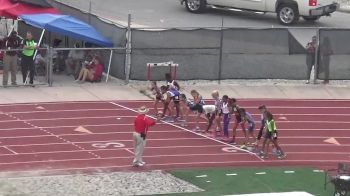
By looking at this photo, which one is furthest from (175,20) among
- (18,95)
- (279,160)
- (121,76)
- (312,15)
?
(279,160)

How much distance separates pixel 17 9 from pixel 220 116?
947 cm

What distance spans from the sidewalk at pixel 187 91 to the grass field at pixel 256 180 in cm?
675

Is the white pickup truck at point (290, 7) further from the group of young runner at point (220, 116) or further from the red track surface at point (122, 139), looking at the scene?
the group of young runner at point (220, 116)

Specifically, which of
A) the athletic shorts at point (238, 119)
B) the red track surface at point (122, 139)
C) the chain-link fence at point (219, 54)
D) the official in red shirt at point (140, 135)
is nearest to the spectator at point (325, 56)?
the chain-link fence at point (219, 54)

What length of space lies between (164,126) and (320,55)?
7.16 m

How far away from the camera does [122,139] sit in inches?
921

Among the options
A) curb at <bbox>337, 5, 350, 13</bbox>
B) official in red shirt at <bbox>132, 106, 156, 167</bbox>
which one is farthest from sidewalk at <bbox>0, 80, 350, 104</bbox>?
curb at <bbox>337, 5, 350, 13</bbox>

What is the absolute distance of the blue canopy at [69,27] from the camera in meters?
28.9

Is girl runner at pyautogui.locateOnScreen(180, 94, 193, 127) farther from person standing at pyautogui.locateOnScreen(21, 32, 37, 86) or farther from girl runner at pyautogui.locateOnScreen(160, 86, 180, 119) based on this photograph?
person standing at pyautogui.locateOnScreen(21, 32, 37, 86)

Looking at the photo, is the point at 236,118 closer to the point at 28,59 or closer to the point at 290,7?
the point at 28,59

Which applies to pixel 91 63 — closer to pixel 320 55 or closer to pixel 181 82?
pixel 181 82

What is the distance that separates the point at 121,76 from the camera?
2916 cm

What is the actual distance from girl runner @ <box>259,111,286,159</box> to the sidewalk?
18.5ft

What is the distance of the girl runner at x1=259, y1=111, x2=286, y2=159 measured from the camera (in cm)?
2198
